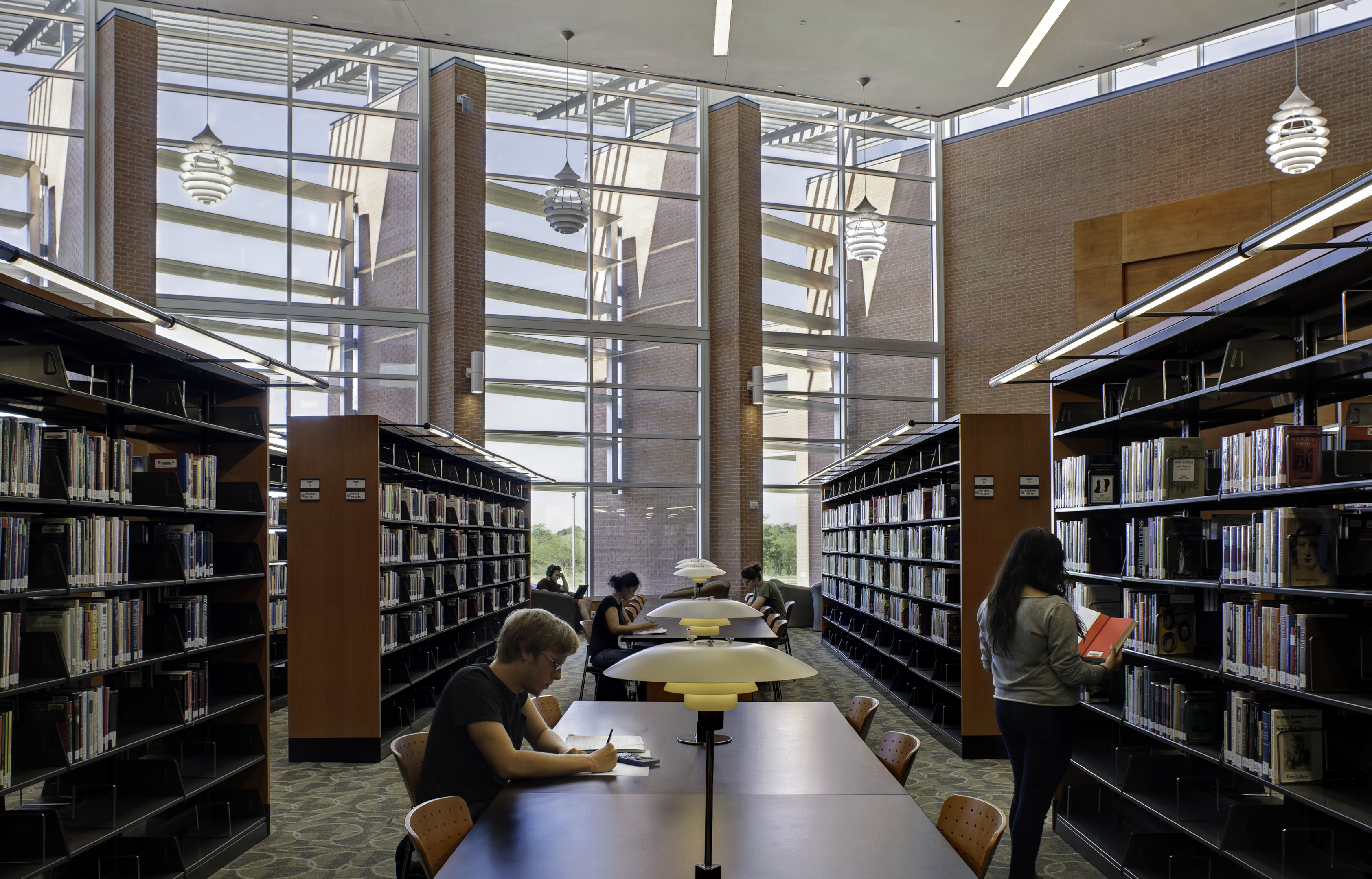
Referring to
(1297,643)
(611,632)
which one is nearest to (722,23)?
(611,632)

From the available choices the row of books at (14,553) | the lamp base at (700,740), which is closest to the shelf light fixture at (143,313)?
the row of books at (14,553)

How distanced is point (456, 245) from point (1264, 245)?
41.8ft

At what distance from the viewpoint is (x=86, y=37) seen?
12.6 metres

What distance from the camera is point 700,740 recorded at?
3.99 meters

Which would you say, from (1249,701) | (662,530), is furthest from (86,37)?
(1249,701)

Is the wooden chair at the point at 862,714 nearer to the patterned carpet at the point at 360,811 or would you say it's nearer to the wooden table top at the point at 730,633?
the patterned carpet at the point at 360,811

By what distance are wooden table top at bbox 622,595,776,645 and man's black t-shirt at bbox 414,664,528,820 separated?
12.2 ft

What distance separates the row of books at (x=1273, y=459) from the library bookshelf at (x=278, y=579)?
25.6 ft

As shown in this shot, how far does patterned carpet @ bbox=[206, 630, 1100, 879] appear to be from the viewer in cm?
459

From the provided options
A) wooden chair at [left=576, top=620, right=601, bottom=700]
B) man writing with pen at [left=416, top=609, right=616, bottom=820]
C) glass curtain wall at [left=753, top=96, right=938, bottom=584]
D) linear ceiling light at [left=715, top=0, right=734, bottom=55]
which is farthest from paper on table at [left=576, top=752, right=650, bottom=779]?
glass curtain wall at [left=753, top=96, right=938, bottom=584]

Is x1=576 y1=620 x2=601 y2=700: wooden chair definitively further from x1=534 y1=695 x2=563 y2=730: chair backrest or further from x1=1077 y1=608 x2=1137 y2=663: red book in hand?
x1=1077 y1=608 x2=1137 y2=663: red book in hand

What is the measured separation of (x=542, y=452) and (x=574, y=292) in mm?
2774

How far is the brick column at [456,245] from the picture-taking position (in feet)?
46.0

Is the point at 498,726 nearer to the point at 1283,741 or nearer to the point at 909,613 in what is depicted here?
the point at 1283,741
